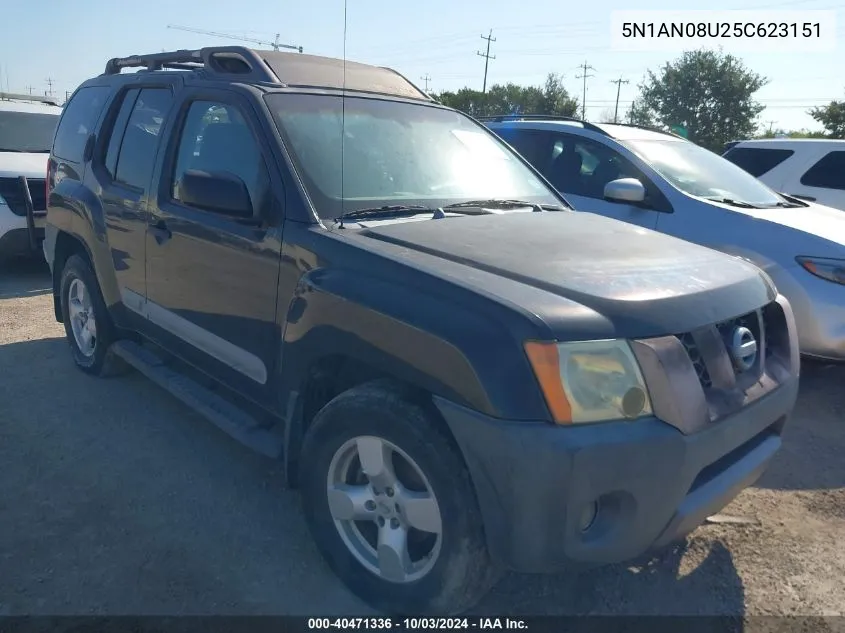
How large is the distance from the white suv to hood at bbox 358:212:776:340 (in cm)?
582

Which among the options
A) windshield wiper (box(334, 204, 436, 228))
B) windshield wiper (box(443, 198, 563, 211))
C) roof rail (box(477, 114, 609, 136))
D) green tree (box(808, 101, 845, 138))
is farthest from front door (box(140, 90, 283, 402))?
green tree (box(808, 101, 845, 138))

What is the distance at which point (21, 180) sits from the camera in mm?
7414

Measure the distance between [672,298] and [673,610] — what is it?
121cm

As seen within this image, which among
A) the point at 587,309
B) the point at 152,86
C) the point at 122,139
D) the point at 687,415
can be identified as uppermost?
the point at 152,86

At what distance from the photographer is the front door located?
9.95 ft

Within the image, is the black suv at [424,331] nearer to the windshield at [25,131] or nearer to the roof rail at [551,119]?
the roof rail at [551,119]

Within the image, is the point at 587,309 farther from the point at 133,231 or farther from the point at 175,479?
the point at 133,231

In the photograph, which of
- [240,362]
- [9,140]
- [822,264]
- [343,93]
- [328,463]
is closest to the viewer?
[328,463]

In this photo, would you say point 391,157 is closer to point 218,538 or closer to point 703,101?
point 218,538

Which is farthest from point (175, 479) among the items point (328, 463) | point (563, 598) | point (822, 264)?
point (822, 264)

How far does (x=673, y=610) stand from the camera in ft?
A: 8.89

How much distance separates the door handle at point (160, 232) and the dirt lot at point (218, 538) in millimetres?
1126

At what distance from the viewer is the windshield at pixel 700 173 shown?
5598mm

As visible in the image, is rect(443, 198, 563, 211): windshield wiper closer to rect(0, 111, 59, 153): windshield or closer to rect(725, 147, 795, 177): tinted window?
rect(725, 147, 795, 177): tinted window
